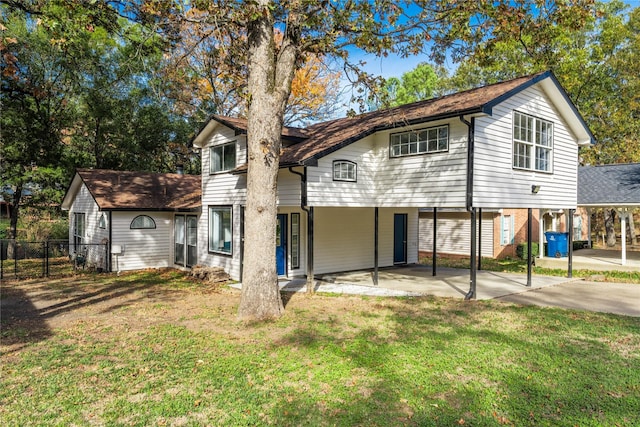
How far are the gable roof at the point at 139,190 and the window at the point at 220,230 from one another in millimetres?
990

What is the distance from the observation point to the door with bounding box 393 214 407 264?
15742mm

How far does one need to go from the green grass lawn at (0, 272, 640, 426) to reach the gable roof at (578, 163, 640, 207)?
11747mm

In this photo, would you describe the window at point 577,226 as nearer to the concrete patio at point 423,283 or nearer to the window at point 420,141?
the concrete patio at point 423,283

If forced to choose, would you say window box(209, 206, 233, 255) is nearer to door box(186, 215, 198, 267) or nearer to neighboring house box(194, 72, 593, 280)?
neighboring house box(194, 72, 593, 280)

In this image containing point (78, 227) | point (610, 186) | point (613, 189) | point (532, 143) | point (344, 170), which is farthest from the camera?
point (610, 186)

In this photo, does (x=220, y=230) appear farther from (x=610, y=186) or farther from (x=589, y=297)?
(x=610, y=186)

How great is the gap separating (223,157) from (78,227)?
954cm

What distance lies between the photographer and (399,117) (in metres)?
10.9

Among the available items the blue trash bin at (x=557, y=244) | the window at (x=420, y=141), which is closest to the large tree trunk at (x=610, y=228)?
the blue trash bin at (x=557, y=244)

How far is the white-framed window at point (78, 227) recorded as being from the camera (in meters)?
17.4

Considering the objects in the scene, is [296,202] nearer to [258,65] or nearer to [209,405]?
[258,65]

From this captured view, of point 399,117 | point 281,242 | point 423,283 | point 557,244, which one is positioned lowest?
point 423,283

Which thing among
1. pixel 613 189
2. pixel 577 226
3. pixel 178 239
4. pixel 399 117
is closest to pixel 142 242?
pixel 178 239

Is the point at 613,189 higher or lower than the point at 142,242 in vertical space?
higher
